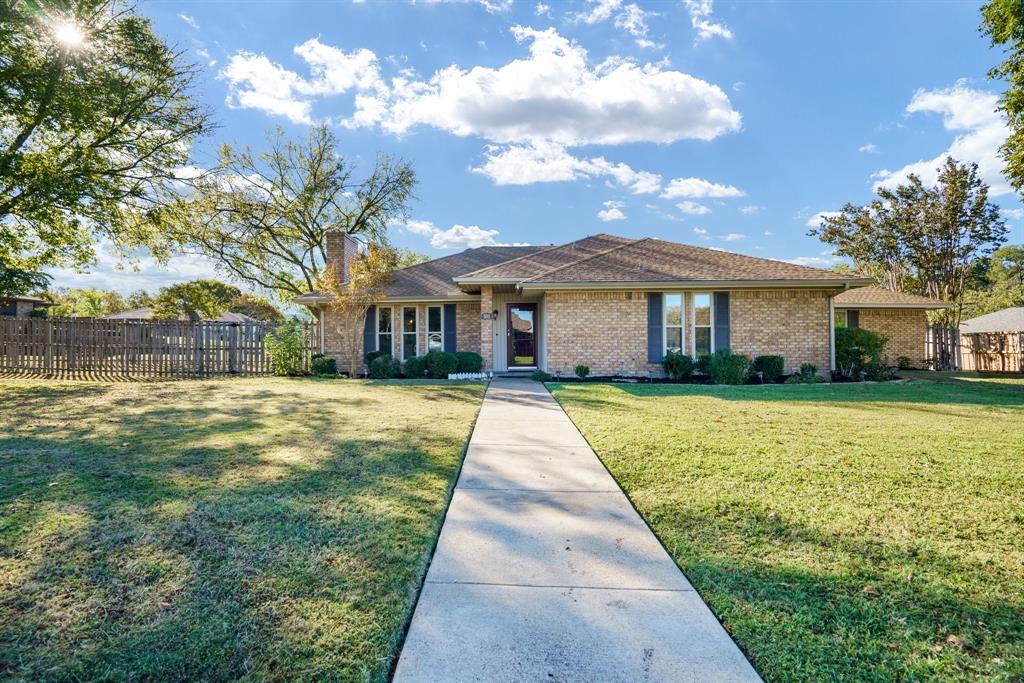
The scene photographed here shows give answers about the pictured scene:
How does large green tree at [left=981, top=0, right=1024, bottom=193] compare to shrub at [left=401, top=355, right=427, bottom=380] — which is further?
shrub at [left=401, top=355, right=427, bottom=380]

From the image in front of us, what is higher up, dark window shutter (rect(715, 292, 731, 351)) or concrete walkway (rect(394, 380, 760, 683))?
dark window shutter (rect(715, 292, 731, 351))

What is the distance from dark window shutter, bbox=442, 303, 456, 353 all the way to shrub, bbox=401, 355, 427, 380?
4.94 feet

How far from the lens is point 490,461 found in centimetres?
496

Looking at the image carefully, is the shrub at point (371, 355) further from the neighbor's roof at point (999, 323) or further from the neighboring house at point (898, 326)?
the neighbor's roof at point (999, 323)

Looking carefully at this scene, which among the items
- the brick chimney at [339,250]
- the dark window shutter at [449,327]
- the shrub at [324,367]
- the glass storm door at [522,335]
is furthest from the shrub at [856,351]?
the brick chimney at [339,250]

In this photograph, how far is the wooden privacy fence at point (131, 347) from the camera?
1420 cm

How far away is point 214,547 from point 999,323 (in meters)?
46.2

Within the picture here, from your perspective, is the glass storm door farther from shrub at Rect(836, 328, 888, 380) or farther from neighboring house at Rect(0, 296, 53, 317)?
neighboring house at Rect(0, 296, 53, 317)

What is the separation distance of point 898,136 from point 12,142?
31067 mm

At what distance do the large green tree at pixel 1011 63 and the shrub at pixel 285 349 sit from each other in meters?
20.0

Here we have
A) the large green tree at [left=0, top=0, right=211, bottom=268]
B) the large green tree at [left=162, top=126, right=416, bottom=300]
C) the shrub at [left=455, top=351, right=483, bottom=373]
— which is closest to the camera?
the large green tree at [left=0, top=0, right=211, bottom=268]

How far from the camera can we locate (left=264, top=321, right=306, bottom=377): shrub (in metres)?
14.7

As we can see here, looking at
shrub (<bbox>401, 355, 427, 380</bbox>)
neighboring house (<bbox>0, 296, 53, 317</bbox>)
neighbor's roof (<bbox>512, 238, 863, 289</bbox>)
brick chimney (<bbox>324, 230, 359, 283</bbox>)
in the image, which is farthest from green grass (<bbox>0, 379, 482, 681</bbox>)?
neighboring house (<bbox>0, 296, 53, 317</bbox>)

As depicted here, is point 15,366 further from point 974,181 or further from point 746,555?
point 974,181
